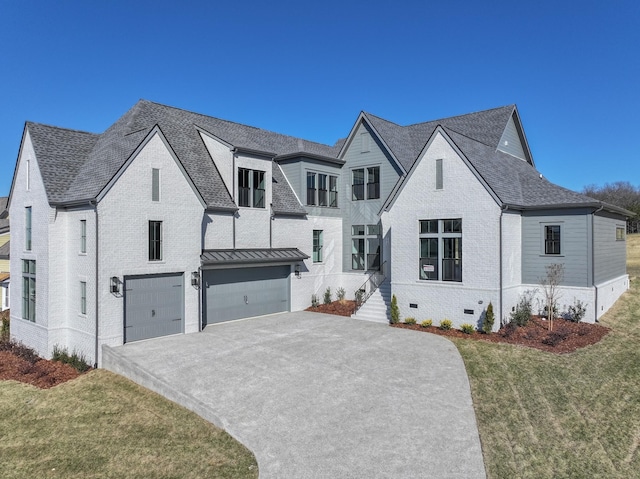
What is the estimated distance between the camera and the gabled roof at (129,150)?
52.7ft

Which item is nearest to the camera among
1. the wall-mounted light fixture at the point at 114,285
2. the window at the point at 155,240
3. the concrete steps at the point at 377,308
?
the wall-mounted light fixture at the point at 114,285

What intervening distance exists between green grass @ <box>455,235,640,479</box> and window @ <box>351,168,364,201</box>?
1189 cm

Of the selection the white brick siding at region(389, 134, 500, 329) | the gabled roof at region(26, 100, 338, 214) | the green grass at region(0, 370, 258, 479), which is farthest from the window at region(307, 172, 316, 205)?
the green grass at region(0, 370, 258, 479)

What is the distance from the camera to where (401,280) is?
19.5 meters

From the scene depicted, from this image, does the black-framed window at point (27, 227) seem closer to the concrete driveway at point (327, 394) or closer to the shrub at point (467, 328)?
the concrete driveway at point (327, 394)

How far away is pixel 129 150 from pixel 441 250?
43.1 feet

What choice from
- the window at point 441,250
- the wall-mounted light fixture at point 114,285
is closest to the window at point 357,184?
the window at point 441,250

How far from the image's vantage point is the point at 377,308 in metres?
20.6

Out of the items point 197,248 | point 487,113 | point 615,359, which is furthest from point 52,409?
point 487,113

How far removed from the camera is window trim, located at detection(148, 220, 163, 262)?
16.2 metres

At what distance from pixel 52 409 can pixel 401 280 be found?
13.8 metres

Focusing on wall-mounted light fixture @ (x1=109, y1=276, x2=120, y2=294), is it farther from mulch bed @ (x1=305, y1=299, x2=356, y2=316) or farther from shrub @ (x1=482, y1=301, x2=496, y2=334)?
shrub @ (x1=482, y1=301, x2=496, y2=334)

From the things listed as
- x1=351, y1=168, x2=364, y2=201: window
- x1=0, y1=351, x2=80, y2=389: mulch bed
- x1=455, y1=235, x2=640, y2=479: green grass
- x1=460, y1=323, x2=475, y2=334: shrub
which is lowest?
x1=0, y1=351, x2=80, y2=389: mulch bed

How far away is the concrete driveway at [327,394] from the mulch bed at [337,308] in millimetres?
4120
